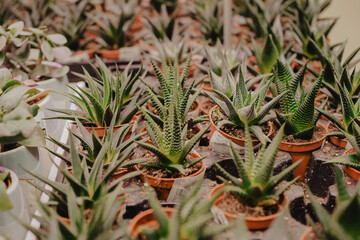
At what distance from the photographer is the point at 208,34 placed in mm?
2412

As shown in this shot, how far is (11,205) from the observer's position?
0.99m

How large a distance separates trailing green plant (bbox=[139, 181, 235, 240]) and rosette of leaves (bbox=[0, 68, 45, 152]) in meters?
0.50

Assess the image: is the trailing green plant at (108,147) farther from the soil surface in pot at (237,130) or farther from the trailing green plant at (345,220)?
the trailing green plant at (345,220)

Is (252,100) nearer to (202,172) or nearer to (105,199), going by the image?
(202,172)

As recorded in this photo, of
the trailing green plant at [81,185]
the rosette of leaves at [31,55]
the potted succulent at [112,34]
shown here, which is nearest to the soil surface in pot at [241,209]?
the trailing green plant at [81,185]

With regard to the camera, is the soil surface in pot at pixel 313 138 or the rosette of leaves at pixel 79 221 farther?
the soil surface in pot at pixel 313 138

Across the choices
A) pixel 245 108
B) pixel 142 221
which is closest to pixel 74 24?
pixel 245 108

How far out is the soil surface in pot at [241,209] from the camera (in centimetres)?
105

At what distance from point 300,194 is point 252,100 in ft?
1.30

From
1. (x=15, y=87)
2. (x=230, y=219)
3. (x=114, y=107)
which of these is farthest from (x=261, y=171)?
(x=15, y=87)

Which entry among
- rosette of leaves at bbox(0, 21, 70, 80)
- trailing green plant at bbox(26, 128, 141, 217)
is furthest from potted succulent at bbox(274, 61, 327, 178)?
rosette of leaves at bbox(0, 21, 70, 80)

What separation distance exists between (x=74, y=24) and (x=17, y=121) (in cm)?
149

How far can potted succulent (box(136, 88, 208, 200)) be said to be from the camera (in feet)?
3.93

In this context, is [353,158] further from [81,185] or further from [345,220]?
[81,185]
